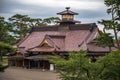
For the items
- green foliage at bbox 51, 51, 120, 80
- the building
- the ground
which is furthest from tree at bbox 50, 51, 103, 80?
the building

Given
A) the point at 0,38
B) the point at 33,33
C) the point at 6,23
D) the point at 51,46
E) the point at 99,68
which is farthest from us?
the point at 6,23

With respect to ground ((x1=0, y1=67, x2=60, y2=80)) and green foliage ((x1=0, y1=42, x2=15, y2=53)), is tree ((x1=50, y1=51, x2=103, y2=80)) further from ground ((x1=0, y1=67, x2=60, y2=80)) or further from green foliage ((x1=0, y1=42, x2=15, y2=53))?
ground ((x1=0, y1=67, x2=60, y2=80))

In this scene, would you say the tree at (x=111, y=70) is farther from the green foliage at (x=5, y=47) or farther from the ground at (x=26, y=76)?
the ground at (x=26, y=76)

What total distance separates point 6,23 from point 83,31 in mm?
18354

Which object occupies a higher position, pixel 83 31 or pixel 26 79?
pixel 83 31

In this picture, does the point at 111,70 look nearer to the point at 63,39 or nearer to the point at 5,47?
the point at 5,47

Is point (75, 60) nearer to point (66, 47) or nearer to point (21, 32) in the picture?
point (66, 47)

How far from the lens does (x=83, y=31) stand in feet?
130

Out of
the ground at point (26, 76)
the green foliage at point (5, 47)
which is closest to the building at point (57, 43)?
the ground at point (26, 76)

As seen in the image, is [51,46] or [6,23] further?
[6,23]

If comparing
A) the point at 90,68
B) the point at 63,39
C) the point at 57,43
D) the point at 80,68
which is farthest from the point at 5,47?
the point at 63,39

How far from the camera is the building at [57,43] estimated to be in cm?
3669

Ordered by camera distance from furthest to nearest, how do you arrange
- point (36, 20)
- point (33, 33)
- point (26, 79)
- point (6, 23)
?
1. point (36, 20)
2. point (6, 23)
3. point (33, 33)
4. point (26, 79)

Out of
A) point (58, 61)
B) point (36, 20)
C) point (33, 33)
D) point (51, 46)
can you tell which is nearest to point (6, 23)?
point (36, 20)
